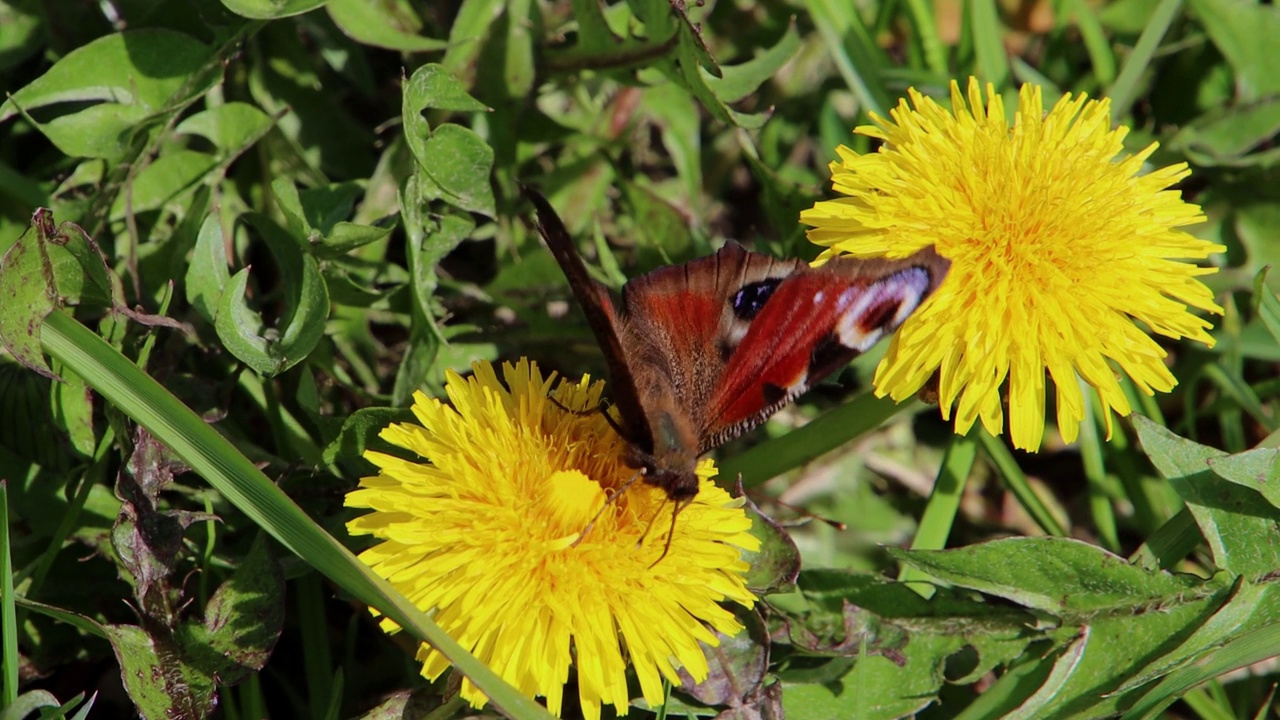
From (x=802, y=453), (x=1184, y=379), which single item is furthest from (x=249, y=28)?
(x=1184, y=379)

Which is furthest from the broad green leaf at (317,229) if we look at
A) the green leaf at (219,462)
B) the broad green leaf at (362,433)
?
the green leaf at (219,462)

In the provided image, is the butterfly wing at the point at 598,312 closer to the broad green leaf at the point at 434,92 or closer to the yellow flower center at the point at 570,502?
the yellow flower center at the point at 570,502

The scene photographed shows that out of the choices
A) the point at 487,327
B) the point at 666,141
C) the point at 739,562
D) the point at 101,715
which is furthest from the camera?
the point at 666,141

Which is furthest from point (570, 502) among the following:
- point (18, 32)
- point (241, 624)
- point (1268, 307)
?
point (18, 32)

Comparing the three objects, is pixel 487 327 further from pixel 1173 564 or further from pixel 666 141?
pixel 1173 564

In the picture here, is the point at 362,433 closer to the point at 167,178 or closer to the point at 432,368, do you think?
the point at 432,368
